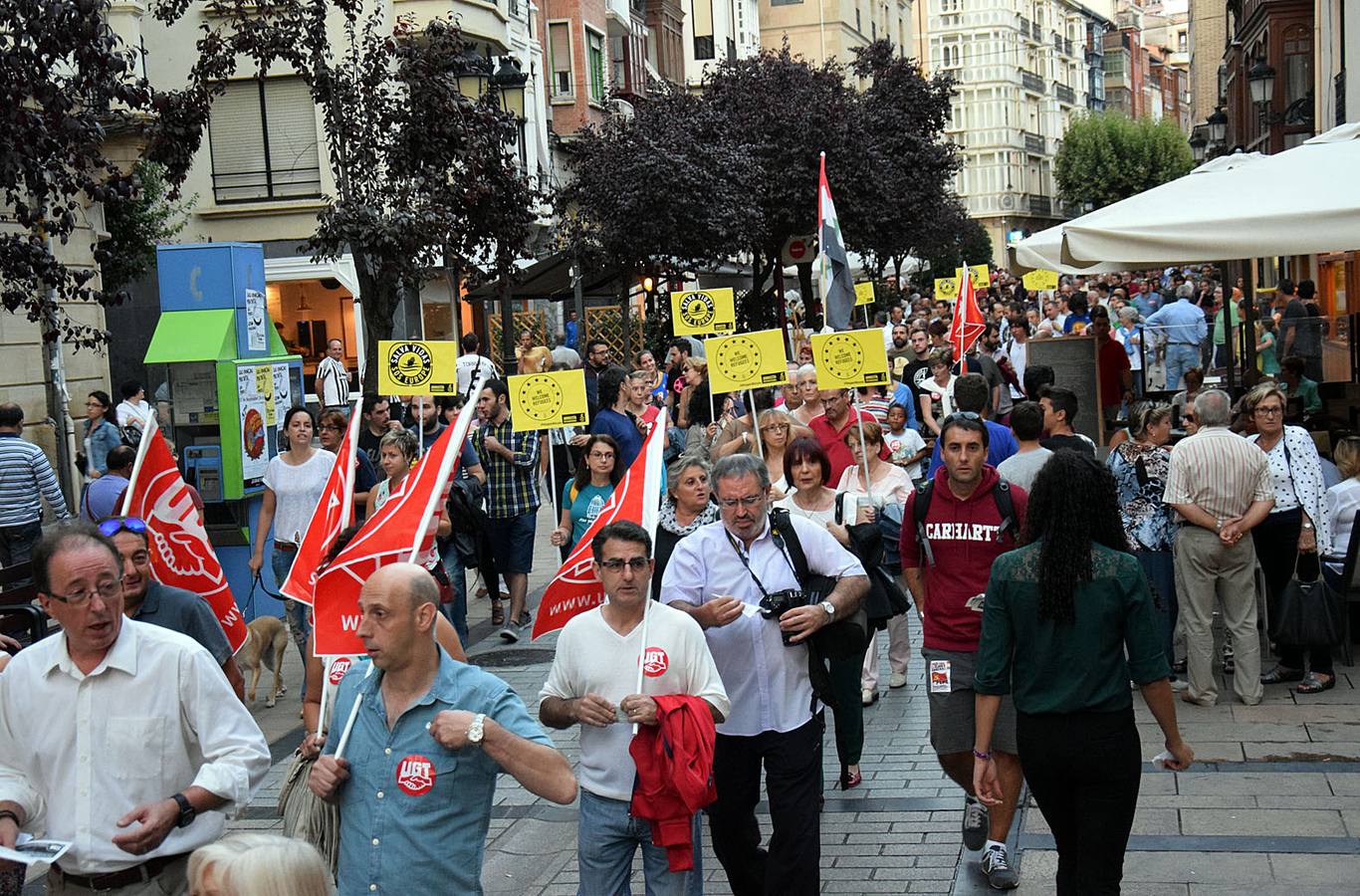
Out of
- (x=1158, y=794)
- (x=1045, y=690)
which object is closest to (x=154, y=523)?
(x=1045, y=690)

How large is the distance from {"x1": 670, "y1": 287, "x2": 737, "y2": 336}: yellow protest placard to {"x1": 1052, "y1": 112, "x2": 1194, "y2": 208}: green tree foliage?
76.6 m

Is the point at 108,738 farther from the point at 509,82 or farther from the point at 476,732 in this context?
the point at 509,82

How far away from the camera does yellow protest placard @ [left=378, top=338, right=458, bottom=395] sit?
1305 centimetres

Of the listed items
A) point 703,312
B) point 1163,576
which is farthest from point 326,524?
point 703,312

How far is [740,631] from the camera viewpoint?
605 cm

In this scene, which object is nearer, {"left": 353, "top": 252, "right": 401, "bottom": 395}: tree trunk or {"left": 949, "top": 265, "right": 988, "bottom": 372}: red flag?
{"left": 353, "top": 252, "right": 401, "bottom": 395}: tree trunk

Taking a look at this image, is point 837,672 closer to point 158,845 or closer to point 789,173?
point 158,845

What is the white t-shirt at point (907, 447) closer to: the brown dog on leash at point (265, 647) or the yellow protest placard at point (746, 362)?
the yellow protest placard at point (746, 362)

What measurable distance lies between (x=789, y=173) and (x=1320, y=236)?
29.5 meters

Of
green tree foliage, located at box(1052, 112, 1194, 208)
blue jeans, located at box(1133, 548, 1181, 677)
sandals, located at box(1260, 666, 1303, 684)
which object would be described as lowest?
sandals, located at box(1260, 666, 1303, 684)

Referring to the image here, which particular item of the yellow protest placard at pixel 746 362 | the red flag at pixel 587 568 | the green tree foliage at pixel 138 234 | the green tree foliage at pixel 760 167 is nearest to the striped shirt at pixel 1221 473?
the red flag at pixel 587 568

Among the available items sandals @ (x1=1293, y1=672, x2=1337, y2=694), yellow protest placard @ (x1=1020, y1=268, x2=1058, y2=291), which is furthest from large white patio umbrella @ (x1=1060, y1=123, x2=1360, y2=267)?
yellow protest placard @ (x1=1020, y1=268, x2=1058, y2=291)

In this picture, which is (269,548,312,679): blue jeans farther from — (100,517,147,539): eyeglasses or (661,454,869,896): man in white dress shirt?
(661,454,869,896): man in white dress shirt

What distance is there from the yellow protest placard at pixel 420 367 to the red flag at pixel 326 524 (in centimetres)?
635
